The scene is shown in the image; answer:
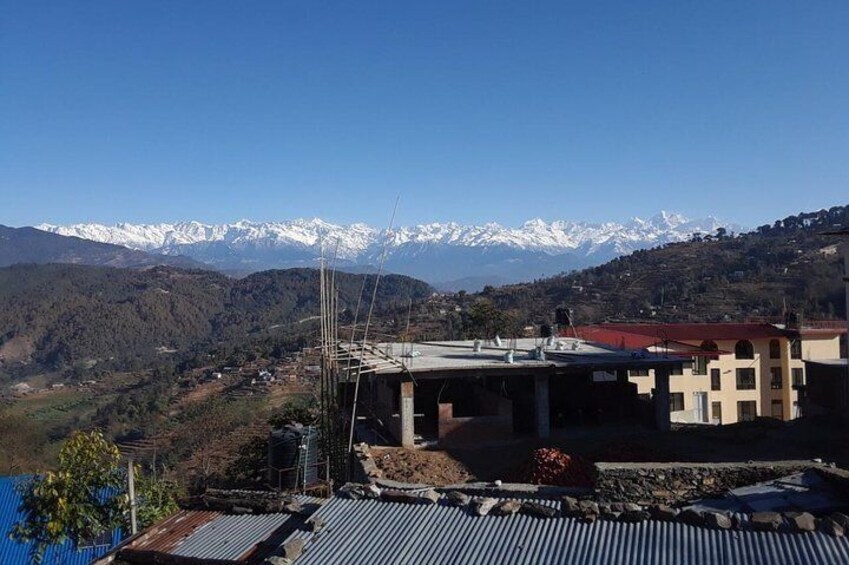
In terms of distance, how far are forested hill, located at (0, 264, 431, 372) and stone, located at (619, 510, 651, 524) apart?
68.4 metres

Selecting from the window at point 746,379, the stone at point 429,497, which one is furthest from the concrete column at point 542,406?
the window at point 746,379

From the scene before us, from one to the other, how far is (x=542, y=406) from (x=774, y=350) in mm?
15435

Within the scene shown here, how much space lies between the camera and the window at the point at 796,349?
27.1 m

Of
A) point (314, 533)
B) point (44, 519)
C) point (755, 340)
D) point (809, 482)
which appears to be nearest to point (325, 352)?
point (44, 519)

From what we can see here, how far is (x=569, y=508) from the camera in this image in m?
6.82

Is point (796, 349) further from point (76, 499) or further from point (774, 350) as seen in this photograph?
point (76, 499)

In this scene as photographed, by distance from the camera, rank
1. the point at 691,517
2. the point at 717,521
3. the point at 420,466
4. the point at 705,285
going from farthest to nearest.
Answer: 1. the point at 705,285
2. the point at 420,466
3. the point at 691,517
4. the point at 717,521

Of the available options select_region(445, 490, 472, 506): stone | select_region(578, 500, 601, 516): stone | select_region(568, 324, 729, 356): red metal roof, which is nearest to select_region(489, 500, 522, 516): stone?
select_region(445, 490, 472, 506): stone

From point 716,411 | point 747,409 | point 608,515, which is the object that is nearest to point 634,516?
point 608,515

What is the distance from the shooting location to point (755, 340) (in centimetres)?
2655

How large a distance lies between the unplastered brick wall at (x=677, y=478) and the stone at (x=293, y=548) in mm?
4261

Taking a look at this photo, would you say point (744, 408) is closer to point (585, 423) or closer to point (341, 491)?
point (585, 423)

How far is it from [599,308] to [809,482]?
50.4 m

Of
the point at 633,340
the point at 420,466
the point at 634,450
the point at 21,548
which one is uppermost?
the point at 633,340
